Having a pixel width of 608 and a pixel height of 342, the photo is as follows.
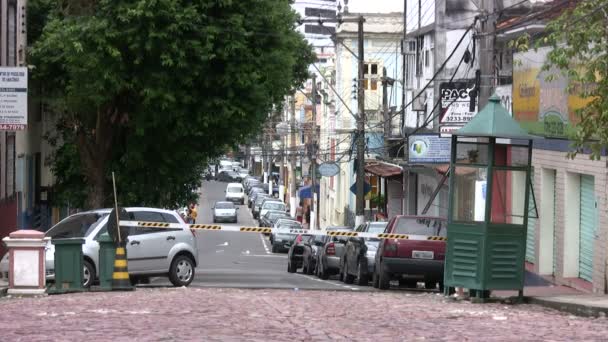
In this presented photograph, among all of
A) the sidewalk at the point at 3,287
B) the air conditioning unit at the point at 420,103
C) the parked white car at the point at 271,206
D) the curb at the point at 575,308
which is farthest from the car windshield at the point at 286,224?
the curb at the point at 575,308

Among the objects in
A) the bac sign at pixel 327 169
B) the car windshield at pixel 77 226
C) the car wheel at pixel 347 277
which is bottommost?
the car wheel at pixel 347 277

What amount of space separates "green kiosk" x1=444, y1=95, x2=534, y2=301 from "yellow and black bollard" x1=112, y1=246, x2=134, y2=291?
5.69 metres

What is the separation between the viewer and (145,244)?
23078mm

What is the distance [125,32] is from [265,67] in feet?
12.9

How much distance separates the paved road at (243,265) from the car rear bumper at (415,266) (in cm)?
120

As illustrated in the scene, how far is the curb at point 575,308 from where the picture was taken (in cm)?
1639

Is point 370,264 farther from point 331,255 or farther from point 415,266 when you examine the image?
point 331,255

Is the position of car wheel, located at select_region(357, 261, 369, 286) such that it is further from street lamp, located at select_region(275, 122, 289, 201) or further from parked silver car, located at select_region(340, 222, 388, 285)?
street lamp, located at select_region(275, 122, 289, 201)

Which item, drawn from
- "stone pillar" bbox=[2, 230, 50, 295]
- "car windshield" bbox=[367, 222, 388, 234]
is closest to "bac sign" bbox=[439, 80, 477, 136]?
"car windshield" bbox=[367, 222, 388, 234]

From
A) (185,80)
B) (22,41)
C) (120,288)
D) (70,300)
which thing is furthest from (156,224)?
(22,41)

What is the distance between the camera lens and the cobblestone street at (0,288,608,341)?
1255 centimetres

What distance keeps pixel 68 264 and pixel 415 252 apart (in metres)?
7.16

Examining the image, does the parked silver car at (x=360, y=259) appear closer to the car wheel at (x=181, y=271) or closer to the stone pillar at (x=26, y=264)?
the car wheel at (x=181, y=271)

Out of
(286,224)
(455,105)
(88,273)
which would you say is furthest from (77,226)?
(286,224)
